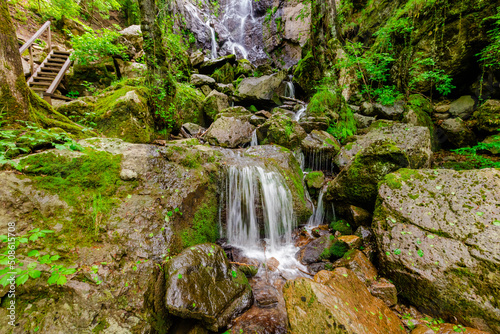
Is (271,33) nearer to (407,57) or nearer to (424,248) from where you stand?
(407,57)

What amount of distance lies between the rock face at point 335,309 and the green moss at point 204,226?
1859 millimetres

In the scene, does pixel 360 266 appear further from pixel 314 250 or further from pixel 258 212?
pixel 258 212

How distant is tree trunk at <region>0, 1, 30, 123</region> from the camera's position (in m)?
2.64

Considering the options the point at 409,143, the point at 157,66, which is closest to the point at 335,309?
the point at 409,143

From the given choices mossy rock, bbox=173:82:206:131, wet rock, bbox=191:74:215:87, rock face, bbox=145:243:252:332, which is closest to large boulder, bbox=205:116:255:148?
mossy rock, bbox=173:82:206:131

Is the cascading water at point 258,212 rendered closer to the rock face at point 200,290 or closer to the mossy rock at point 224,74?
the rock face at point 200,290

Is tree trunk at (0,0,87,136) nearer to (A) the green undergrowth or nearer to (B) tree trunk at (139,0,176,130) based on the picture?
(A) the green undergrowth

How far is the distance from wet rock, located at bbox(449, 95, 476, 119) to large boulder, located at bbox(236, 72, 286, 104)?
25.8ft

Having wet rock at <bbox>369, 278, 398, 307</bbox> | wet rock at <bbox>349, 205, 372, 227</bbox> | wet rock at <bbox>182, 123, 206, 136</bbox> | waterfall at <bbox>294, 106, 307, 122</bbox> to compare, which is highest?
waterfall at <bbox>294, 106, 307, 122</bbox>

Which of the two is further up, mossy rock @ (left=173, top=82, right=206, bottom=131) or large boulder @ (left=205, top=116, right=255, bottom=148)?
mossy rock @ (left=173, top=82, right=206, bottom=131)

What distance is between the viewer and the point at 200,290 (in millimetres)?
2410

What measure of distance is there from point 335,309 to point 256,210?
2.88 m

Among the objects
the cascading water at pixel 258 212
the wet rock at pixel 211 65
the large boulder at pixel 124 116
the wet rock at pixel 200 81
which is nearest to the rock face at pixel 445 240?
the cascading water at pixel 258 212

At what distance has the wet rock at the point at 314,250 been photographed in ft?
12.8
